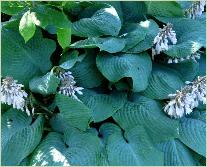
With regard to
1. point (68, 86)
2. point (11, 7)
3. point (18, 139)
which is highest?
point (11, 7)

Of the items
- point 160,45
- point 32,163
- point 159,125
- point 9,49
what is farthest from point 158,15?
point 32,163

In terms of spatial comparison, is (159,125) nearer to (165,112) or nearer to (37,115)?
(165,112)

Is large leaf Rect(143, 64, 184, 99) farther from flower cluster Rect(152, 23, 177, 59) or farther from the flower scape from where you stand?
→ flower cluster Rect(152, 23, 177, 59)

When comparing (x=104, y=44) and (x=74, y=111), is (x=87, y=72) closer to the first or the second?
(x=104, y=44)

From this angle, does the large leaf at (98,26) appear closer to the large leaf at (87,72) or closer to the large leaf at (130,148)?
the large leaf at (87,72)

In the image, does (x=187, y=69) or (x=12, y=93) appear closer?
(x=12, y=93)

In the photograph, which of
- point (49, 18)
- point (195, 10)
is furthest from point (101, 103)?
point (195, 10)

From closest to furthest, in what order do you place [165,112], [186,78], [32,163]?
[32,163], [165,112], [186,78]
